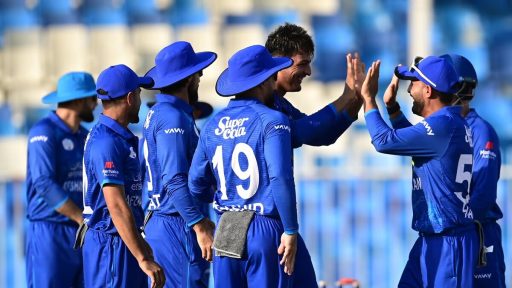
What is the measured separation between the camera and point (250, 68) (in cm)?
638

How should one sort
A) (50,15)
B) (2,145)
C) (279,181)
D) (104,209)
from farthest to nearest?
(50,15) < (2,145) < (104,209) < (279,181)

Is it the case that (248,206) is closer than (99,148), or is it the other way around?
(248,206)

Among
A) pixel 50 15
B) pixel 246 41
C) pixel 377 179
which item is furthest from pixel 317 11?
pixel 377 179

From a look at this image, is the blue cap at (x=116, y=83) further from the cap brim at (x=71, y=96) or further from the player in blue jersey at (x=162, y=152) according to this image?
the cap brim at (x=71, y=96)

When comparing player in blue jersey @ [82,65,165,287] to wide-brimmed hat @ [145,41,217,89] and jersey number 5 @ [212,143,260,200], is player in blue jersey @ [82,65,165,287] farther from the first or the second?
jersey number 5 @ [212,143,260,200]

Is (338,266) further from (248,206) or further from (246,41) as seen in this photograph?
(248,206)

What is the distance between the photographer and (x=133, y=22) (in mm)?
16625

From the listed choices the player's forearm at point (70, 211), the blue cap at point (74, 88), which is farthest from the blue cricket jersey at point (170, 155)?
the blue cap at point (74, 88)

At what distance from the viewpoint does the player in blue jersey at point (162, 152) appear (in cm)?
717

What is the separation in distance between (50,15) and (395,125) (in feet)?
A: 33.0

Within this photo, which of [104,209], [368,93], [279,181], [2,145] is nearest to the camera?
[279,181]

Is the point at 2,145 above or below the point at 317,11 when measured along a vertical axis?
below

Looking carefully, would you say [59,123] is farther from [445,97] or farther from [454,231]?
[454,231]

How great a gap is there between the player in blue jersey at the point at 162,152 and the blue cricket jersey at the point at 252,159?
73cm
